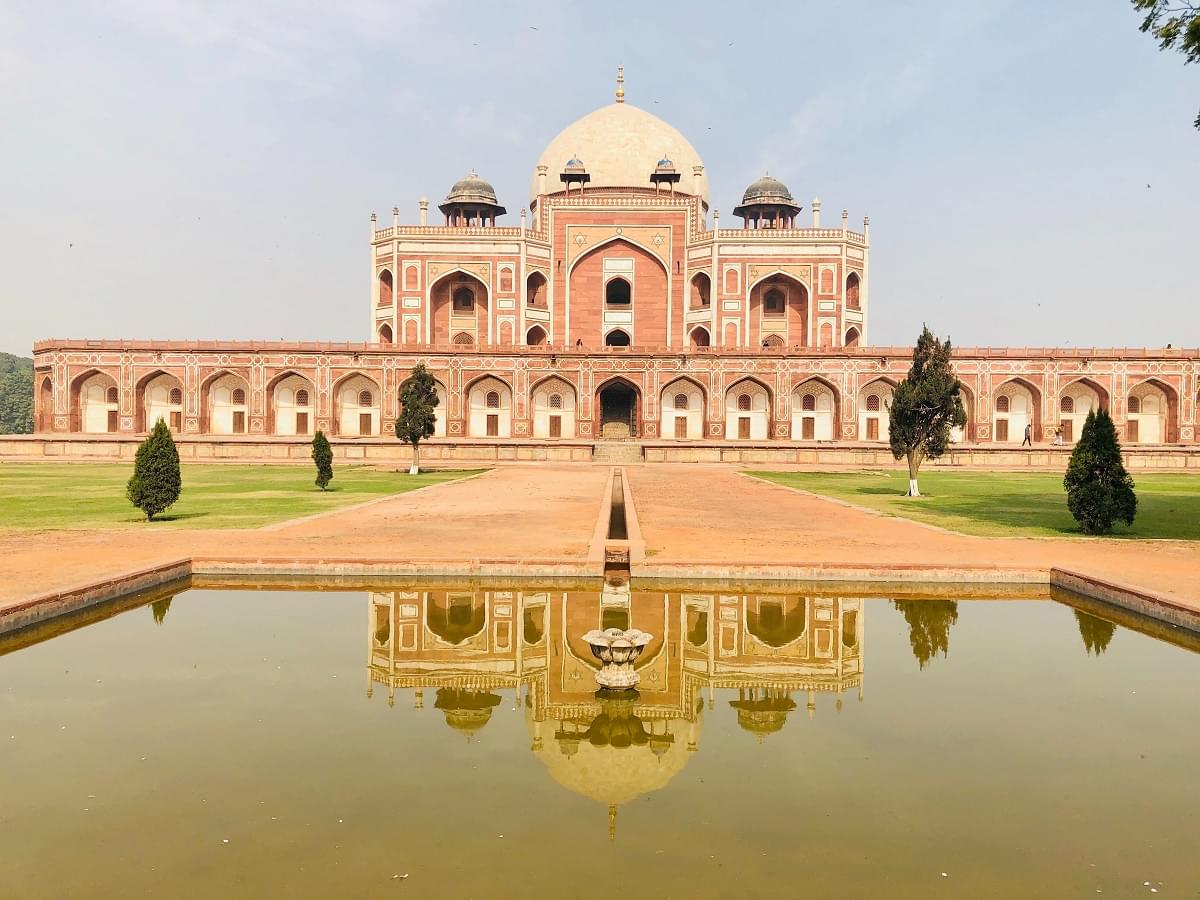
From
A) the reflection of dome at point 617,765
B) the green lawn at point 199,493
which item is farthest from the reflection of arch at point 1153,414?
the reflection of dome at point 617,765

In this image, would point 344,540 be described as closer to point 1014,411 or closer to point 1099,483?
point 1099,483

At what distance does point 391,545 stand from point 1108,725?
6988mm

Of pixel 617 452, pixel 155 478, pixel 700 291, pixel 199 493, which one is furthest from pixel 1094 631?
pixel 700 291

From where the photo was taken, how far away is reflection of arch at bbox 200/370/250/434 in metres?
35.9

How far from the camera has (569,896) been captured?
118 inches

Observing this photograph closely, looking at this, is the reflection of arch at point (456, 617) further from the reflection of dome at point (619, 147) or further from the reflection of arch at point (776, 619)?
the reflection of dome at point (619, 147)

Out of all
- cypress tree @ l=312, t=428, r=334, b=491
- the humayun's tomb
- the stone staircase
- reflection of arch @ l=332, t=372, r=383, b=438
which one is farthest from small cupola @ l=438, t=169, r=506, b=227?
cypress tree @ l=312, t=428, r=334, b=491

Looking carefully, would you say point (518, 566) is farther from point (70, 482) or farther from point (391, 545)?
point (70, 482)

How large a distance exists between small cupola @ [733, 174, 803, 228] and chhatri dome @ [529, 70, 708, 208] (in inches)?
116

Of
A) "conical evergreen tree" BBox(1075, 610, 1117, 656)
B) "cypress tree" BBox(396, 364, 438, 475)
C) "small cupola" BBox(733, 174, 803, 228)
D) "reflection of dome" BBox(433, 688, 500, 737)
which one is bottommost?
"reflection of dome" BBox(433, 688, 500, 737)

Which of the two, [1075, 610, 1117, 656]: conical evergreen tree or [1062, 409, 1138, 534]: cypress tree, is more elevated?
[1062, 409, 1138, 534]: cypress tree

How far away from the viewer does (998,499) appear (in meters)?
17.1

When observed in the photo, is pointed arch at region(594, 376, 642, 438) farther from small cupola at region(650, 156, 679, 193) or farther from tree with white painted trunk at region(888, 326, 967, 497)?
Result: tree with white painted trunk at region(888, 326, 967, 497)

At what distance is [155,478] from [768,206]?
118ft
